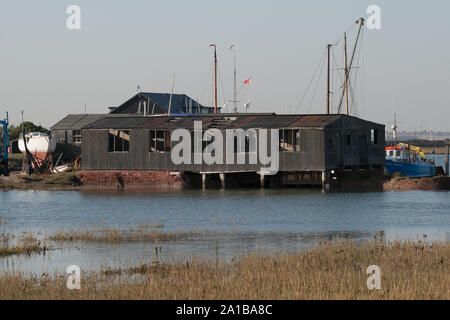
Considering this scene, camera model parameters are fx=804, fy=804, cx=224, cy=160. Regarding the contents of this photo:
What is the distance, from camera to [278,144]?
58281 mm

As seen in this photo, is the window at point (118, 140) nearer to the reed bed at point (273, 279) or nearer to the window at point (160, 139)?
the window at point (160, 139)

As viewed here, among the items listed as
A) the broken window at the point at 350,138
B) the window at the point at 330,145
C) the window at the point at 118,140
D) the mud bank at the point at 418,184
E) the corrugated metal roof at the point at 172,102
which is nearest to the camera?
the window at the point at 330,145

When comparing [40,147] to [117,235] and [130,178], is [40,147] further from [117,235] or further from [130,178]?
[117,235]

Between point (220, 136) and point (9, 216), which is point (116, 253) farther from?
point (220, 136)

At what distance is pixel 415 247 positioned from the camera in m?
24.4

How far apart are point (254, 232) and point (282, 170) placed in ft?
81.5

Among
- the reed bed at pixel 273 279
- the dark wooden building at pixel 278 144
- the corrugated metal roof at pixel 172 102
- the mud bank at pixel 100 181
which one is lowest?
the reed bed at pixel 273 279

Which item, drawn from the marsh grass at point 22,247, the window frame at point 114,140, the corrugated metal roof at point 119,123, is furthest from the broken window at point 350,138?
the marsh grass at point 22,247

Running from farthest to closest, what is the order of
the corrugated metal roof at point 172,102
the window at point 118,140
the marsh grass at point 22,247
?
the corrugated metal roof at point 172,102 → the window at point 118,140 → the marsh grass at point 22,247

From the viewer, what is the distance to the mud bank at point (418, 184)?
Answer: 194 feet

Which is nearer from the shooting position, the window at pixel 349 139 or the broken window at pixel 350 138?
the broken window at pixel 350 138

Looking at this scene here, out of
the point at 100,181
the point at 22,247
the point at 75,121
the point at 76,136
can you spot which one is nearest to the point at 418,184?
the point at 100,181

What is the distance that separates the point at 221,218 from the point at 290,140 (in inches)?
896

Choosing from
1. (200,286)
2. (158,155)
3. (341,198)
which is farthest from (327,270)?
(158,155)
